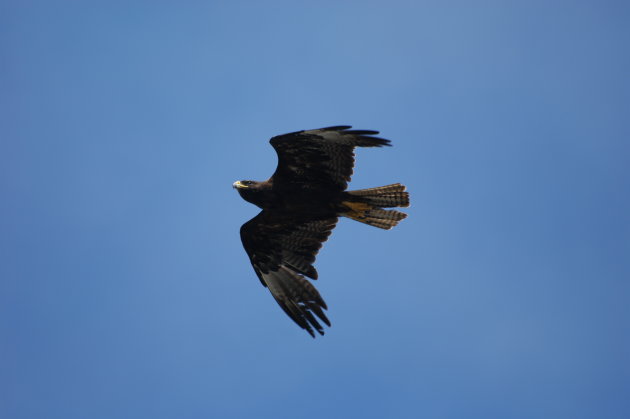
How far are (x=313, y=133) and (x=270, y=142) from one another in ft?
2.35

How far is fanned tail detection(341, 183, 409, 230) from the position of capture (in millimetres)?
11148

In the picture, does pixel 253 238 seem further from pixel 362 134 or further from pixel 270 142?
pixel 362 134

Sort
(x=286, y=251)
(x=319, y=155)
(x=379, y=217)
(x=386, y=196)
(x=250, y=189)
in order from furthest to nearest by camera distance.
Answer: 1. (x=286, y=251)
2. (x=379, y=217)
3. (x=386, y=196)
4. (x=250, y=189)
5. (x=319, y=155)

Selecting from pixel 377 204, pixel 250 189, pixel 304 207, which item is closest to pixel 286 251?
pixel 304 207

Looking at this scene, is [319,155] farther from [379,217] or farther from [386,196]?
[379,217]

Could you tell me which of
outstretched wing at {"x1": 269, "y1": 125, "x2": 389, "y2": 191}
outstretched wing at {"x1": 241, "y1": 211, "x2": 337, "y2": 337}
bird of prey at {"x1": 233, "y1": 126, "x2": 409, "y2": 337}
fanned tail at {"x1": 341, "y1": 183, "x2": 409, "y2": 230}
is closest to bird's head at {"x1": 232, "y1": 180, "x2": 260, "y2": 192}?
bird of prey at {"x1": 233, "y1": 126, "x2": 409, "y2": 337}

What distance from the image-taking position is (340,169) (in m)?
10.8

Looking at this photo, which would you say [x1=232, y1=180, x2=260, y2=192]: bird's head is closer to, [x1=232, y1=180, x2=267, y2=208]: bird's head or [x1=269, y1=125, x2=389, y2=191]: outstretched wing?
[x1=232, y1=180, x2=267, y2=208]: bird's head

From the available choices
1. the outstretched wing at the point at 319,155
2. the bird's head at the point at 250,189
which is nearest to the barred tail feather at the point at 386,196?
the outstretched wing at the point at 319,155

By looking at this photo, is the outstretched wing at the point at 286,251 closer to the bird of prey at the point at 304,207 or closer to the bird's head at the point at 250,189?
the bird of prey at the point at 304,207

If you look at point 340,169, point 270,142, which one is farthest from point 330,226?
point 270,142

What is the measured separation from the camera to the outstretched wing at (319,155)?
10.4 meters

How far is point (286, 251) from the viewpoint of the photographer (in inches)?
474

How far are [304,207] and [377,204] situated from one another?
1.28 meters
